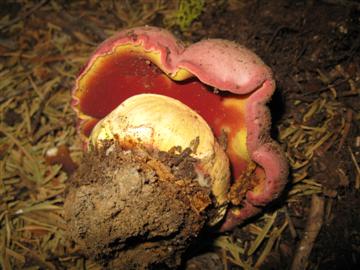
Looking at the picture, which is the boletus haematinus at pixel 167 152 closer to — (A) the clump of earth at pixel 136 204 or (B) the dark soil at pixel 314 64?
(A) the clump of earth at pixel 136 204

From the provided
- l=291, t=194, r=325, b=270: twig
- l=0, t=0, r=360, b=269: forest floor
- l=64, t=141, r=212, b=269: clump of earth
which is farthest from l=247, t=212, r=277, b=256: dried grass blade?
l=64, t=141, r=212, b=269: clump of earth

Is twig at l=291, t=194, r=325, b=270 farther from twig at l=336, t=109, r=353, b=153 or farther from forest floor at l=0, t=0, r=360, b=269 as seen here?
twig at l=336, t=109, r=353, b=153

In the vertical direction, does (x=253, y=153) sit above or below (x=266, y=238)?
above

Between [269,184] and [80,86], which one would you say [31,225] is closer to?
[80,86]

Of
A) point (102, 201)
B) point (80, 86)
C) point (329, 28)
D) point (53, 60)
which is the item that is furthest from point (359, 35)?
point (53, 60)

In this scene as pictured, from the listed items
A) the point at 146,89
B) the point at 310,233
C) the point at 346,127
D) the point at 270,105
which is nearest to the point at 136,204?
the point at 146,89

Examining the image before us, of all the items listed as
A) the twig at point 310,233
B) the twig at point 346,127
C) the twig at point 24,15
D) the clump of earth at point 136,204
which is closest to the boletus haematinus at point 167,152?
the clump of earth at point 136,204

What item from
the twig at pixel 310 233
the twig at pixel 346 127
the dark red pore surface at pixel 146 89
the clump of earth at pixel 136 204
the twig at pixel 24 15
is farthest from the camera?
the twig at pixel 24 15
